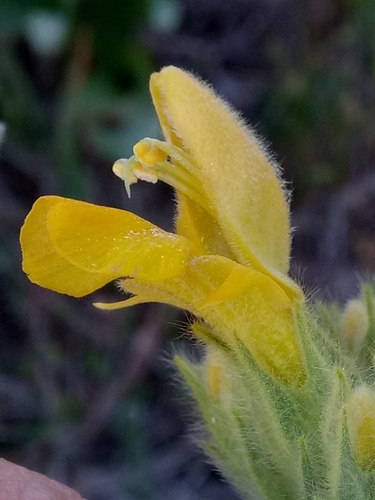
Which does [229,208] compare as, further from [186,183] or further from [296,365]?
[296,365]

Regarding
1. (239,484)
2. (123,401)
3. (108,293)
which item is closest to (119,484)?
(123,401)

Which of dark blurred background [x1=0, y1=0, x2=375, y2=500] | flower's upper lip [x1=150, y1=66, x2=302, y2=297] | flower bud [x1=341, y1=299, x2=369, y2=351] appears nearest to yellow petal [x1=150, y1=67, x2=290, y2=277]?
flower's upper lip [x1=150, y1=66, x2=302, y2=297]

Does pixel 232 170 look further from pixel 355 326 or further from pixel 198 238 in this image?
pixel 355 326

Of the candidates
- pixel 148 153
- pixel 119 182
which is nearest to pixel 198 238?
pixel 148 153

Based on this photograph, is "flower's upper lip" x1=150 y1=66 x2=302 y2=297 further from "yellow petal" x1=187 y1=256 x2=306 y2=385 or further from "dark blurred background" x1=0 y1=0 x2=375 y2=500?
"dark blurred background" x1=0 y1=0 x2=375 y2=500

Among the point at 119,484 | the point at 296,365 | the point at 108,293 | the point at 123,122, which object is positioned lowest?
the point at 119,484

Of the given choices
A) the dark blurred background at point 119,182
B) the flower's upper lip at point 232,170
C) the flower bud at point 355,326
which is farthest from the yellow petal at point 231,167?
the dark blurred background at point 119,182
